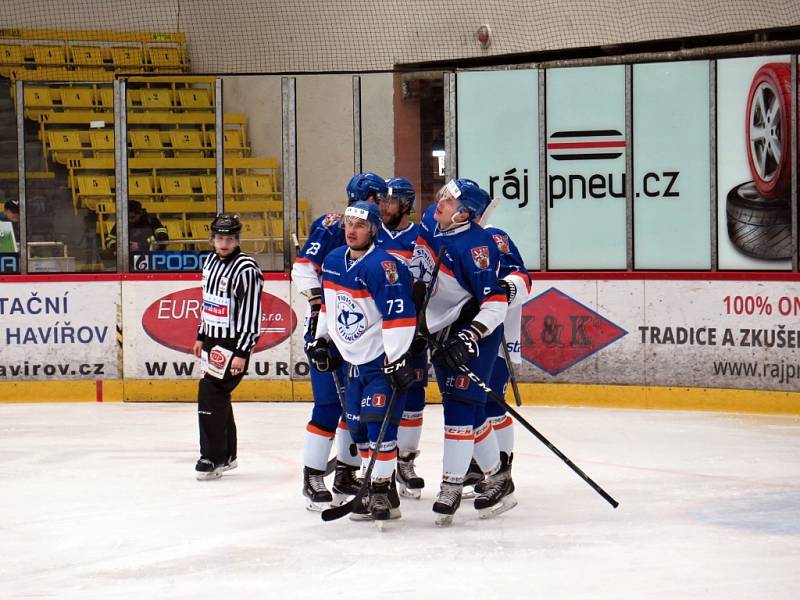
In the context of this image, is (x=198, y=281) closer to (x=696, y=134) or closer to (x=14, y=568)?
(x=696, y=134)

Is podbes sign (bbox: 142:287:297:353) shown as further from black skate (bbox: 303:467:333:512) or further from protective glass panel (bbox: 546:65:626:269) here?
black skate (bbox: 303:467:333:512)

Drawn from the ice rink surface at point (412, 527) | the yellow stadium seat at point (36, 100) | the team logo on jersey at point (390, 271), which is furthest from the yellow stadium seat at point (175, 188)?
the team logo on jersey at point (390, 271)

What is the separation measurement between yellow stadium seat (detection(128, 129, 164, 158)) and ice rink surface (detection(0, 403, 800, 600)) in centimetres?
271

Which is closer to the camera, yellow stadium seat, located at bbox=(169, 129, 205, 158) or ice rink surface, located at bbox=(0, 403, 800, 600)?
ice rink surface, located at bbox=(0, 403, 800, 600)

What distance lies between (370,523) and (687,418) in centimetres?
384

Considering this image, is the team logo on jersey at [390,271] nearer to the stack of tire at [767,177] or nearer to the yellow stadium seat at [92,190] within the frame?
the stack of tire at [767,177]

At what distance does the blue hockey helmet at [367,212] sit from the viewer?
4824 millimetres

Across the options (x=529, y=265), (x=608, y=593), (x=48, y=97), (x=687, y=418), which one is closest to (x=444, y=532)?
(x=608, y=593)

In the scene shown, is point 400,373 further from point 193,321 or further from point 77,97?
point 77,97

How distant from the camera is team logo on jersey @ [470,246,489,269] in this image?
4.89 m

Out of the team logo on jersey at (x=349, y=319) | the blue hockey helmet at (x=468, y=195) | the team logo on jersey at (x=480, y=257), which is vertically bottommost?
the team logo on jersey at (x=349, y=319)

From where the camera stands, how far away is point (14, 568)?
4.33m

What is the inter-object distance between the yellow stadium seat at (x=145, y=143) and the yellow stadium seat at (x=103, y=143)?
17 centimetres

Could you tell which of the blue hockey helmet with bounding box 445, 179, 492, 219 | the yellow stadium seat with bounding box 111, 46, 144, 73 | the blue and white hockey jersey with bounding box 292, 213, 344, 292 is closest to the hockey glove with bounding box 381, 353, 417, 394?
the blue hockey helmet with bounding box 445, 179, 492, 219
